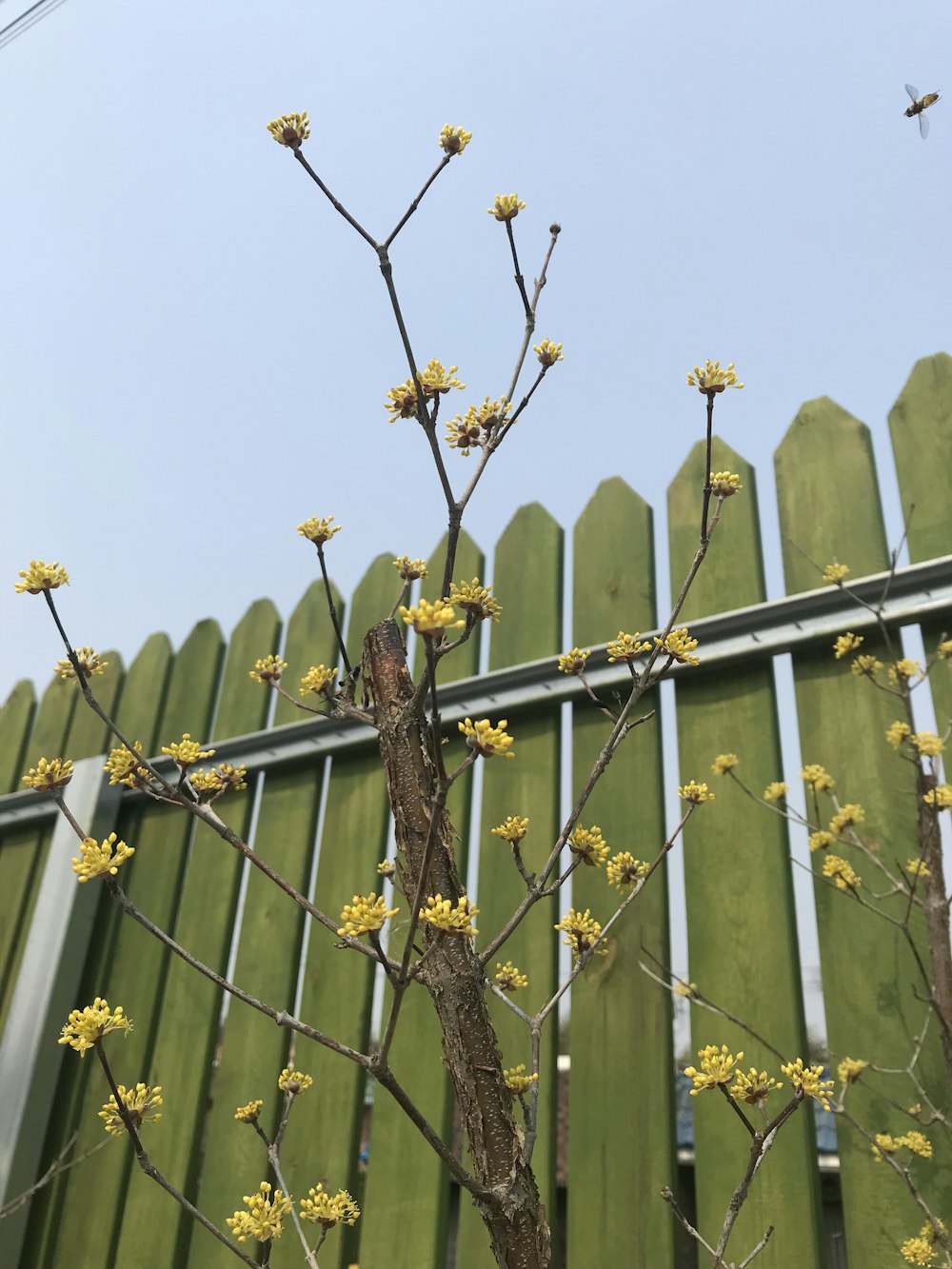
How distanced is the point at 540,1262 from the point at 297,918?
136cm

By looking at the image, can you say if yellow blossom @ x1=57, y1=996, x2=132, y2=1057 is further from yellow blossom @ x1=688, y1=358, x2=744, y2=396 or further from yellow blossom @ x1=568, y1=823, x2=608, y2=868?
yellow blossom @ x1=688, y1=358, x2=744, y2=396

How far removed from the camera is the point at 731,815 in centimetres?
148

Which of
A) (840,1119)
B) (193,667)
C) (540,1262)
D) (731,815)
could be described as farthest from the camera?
(193,667)

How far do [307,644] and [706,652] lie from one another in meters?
1.02

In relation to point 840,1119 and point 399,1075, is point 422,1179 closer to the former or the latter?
point 399,1075

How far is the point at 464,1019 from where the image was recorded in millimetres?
643

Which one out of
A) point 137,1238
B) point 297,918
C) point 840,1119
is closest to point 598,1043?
point 840,1119

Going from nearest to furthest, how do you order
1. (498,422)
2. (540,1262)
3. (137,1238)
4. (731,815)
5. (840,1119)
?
1. (540,1262)
2. (498,422)
3. (840,1119)
4. (731,815)
5. (137,1238)

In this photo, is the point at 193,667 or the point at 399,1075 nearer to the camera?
the point at 399,1075

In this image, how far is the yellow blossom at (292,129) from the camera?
0.74m

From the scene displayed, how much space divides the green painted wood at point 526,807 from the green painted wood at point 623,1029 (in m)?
0.05

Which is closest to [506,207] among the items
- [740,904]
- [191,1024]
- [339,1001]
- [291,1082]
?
[291,1082]

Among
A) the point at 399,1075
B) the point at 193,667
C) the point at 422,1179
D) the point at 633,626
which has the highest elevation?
the point at 193,667

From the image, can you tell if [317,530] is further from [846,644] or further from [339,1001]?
[339,1001]
